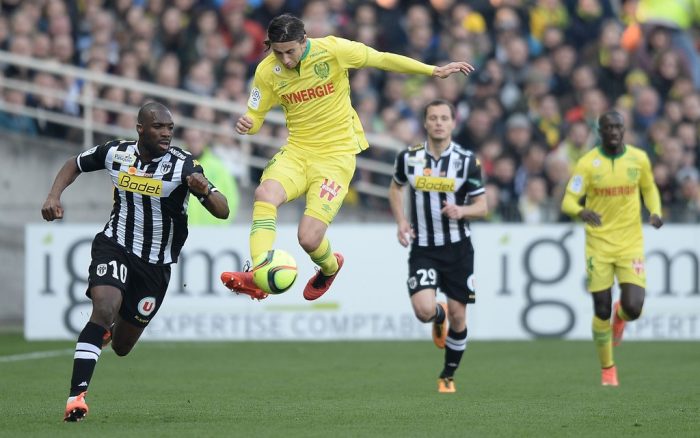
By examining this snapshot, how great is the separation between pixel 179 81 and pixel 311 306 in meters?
4.37

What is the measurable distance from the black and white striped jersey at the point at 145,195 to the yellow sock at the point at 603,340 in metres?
4.58

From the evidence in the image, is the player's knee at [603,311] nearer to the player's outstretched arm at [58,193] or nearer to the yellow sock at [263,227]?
the yellow sock at [263,227]

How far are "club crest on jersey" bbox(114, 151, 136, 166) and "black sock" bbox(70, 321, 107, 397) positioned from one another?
1226mm

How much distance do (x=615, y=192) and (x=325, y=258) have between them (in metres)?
3.60

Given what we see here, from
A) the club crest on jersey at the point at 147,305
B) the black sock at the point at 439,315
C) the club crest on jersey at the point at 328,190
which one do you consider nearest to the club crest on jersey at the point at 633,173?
the black sock at the point at 439,315

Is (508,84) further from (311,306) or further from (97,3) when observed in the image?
(97,3)

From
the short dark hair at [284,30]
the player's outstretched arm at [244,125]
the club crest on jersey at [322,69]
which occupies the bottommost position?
the player's outstretched arm at [244,125]

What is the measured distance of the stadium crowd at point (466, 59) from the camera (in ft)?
62.0


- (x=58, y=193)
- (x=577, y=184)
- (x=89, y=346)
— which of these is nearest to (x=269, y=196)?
(x=58, y=193)

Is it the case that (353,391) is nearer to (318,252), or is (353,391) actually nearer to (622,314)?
(318,252)

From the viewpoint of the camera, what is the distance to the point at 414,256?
1259cm

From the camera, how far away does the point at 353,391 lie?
38.5 ft

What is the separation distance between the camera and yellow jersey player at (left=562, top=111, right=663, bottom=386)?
42.3 feet

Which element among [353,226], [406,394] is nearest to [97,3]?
[353,226]
